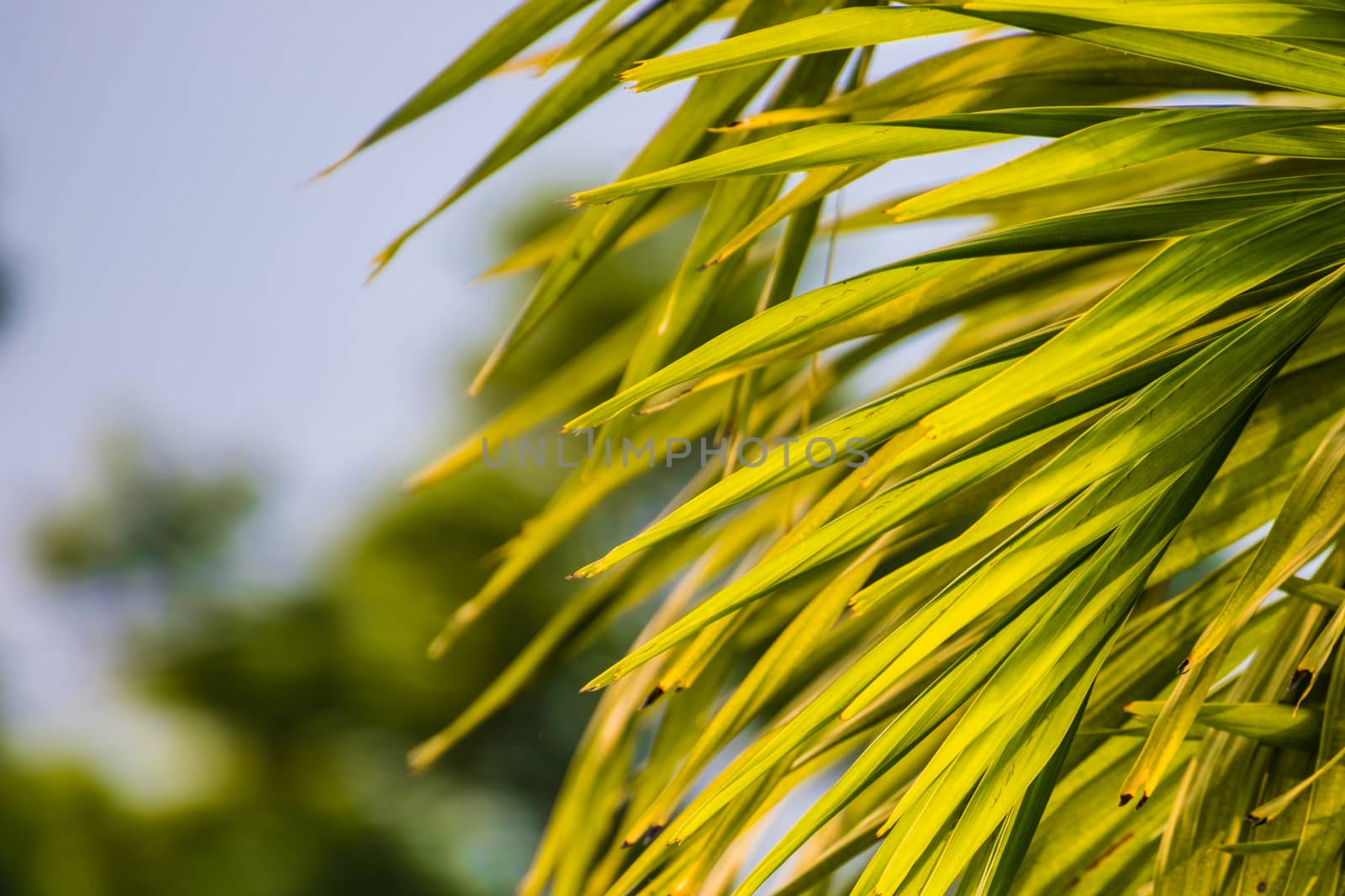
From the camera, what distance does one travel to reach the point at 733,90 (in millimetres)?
310

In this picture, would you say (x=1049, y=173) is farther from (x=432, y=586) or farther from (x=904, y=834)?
(x=432, y=586)

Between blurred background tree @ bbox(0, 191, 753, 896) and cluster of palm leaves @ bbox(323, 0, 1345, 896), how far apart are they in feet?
6.80

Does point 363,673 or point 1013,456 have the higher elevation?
point 1013,456

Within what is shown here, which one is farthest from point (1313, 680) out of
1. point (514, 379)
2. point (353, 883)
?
point (353, 883)

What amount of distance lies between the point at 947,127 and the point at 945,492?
7 cm

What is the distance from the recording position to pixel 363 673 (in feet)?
8.21

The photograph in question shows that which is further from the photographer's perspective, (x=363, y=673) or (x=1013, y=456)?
(x=363, y=673)

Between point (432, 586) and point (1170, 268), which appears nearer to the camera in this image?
point (1170, 268)

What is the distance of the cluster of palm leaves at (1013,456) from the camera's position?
0.17 m

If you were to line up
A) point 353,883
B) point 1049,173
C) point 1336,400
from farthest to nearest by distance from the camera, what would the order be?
point 353,883
point 1336,400
point 1049,173

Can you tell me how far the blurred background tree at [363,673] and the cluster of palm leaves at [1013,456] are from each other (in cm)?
207

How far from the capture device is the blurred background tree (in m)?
2.40

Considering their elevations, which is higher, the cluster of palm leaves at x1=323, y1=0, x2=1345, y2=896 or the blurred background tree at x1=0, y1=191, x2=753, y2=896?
the cluster of palm leaves at x1=323, y1=0, x2=1345, y2=896

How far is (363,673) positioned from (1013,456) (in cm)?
255
